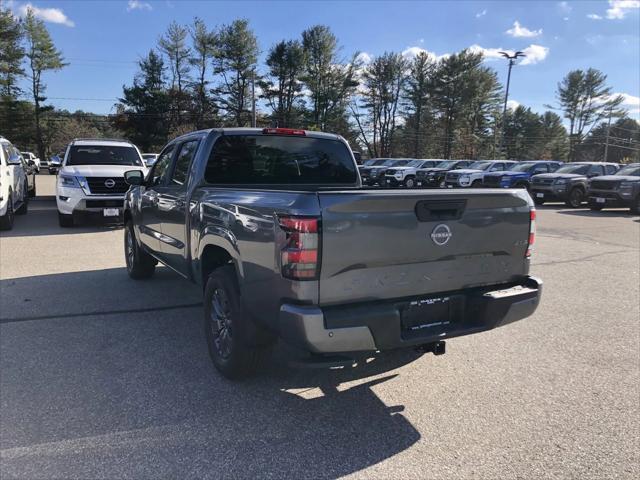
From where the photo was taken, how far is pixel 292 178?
15.9ft

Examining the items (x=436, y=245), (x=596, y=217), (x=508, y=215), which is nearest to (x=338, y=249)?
(x=436, y=245)

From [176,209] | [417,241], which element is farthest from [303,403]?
[176,209]

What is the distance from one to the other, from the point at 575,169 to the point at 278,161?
19896mm

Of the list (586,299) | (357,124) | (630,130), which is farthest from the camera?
(630,130)

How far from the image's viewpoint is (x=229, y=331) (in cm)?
359

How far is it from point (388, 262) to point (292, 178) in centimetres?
219

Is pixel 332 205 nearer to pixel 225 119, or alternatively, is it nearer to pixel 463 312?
pixel 463 312

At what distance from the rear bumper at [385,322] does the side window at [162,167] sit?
3.22 metres

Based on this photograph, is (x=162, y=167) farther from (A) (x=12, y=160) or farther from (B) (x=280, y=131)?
(A) (x=12, y=160)

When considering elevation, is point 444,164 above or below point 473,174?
above

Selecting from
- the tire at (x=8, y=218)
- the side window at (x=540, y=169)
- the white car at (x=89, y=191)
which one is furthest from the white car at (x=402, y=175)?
the tire at (x=8, y=218)

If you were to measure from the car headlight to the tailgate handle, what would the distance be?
10039 mm

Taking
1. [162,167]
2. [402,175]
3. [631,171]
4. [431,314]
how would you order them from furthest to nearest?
[402,175], [631,171], [162,167], [431,314]

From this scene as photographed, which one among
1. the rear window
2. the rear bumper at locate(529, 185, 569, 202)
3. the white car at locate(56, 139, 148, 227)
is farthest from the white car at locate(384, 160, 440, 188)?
the rear window
